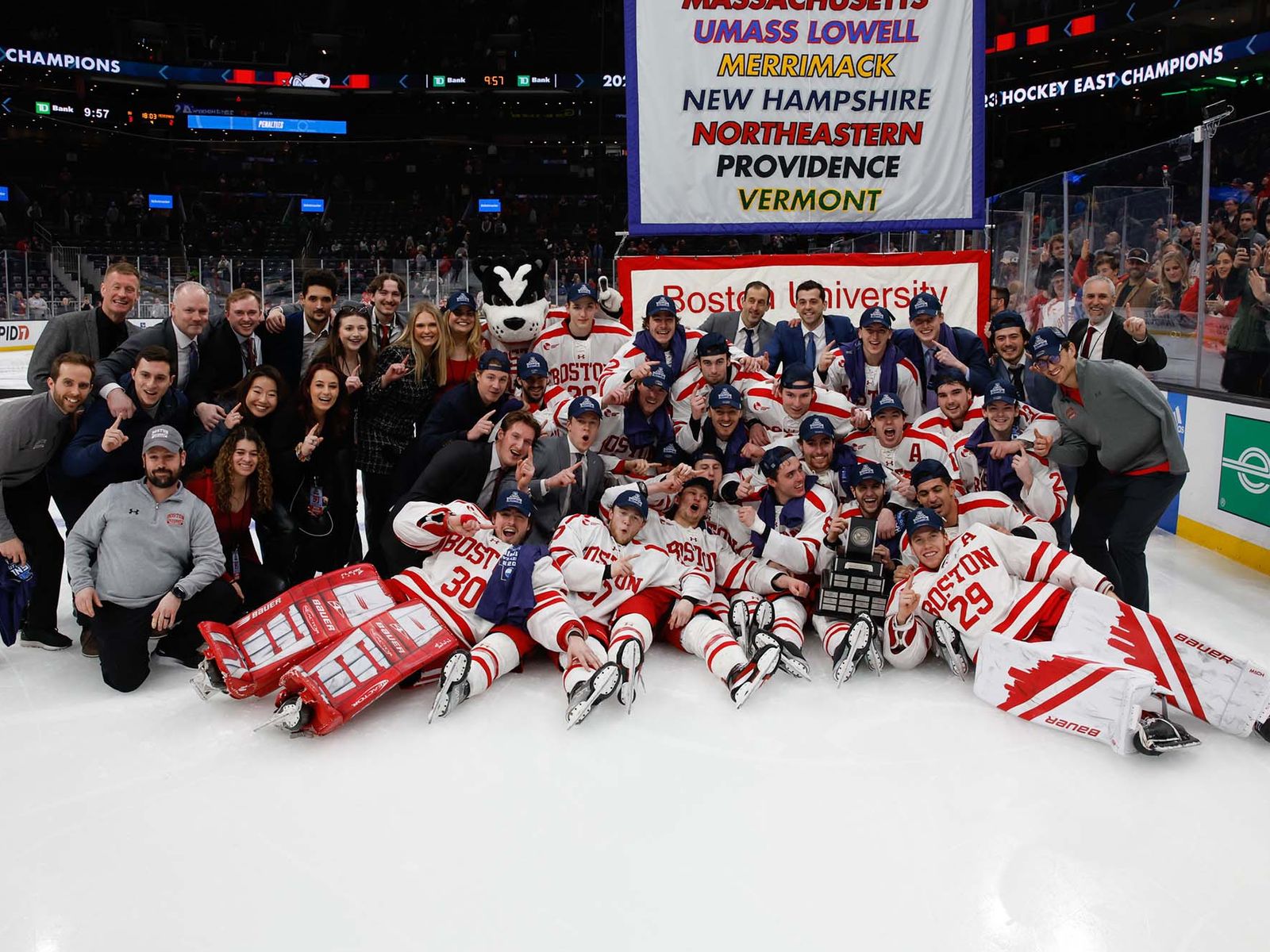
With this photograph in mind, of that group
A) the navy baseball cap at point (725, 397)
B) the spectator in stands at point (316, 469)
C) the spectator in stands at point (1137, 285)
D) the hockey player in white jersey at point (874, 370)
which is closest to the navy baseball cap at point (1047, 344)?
the hockey player in white jersey at point (874, 370)

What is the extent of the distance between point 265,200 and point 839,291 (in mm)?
23815

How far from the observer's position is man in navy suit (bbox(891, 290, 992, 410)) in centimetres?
468

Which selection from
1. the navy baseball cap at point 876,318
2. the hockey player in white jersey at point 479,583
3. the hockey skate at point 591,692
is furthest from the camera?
the navy baseball cap at point 876,318

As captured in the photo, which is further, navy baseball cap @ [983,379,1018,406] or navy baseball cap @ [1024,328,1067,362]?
navy baseball cap @ [983,379,1018,406]

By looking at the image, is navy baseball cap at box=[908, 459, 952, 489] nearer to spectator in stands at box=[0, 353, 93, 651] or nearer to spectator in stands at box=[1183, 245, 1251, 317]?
spectator in stands at box=[1183, 245, 1251, 317]

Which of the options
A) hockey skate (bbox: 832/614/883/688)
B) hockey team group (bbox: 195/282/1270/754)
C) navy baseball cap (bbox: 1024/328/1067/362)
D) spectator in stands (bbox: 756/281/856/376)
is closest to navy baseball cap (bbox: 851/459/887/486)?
hockey team group (bbox: 195/282/1270/754)

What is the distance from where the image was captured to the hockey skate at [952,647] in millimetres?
3529

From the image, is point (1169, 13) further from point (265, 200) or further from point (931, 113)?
point (265, 200)

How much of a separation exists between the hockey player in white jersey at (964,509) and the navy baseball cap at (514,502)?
169 centimetres

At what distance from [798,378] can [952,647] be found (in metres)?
1.50

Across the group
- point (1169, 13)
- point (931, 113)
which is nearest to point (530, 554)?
point (931, 113)

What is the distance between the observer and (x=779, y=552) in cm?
400

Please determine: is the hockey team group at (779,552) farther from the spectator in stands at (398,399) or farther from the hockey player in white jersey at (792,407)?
the spectator in stands at (398,399)

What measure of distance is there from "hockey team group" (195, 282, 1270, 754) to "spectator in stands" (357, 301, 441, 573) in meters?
0.44
